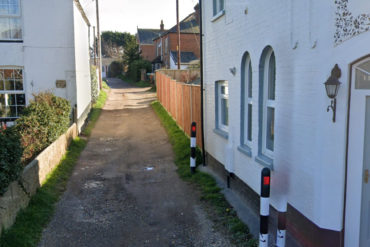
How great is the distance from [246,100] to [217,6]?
9.77 feet

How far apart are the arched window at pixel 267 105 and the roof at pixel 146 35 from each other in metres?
60.4

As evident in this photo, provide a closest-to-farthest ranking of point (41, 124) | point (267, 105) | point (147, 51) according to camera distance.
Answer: point (267, 105), point (41, 124), point (147, 51)

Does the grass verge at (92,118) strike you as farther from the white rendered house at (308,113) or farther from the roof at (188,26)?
the roof at (188,26)

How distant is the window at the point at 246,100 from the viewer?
7.05 metres

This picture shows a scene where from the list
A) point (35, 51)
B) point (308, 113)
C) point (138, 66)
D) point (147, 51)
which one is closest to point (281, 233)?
point (308, 113)

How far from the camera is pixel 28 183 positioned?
6887mm

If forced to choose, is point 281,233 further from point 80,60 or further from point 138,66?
point 138,66

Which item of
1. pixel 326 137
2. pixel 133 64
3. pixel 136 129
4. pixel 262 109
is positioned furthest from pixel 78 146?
pixel 133 64

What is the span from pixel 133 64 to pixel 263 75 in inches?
1848

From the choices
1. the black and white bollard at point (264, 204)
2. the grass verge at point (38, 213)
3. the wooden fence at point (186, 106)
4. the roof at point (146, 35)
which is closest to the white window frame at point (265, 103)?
the black and white bollard at point (264, 204)

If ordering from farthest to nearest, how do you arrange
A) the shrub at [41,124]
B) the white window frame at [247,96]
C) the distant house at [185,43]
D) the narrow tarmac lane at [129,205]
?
the distant house at [185,43], the shrub at [41,124], the white window frame at [247,96], the narrow tarmac lane at [129,205]

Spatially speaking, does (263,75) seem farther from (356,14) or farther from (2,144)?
(2,144)

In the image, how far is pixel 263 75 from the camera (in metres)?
6.25

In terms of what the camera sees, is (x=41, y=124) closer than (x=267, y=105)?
No
